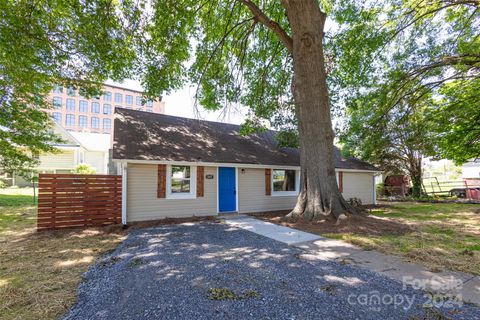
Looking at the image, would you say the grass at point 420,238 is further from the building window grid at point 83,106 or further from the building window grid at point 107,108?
the building window grid at point 107,108

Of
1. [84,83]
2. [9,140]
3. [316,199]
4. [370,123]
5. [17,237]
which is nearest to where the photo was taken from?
[17,237]

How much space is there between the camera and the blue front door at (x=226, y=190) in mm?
10000

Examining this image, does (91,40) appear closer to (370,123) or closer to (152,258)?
(152,258)

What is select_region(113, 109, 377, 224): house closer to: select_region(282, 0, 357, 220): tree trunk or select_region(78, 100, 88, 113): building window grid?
select_region(282, 0, 357, 220): tree trunk

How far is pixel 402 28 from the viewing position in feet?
35.8

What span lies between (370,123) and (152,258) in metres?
13.7

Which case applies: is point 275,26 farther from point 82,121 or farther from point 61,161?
point 82,121

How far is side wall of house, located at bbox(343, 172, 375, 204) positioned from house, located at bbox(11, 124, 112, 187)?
18549 millimetres

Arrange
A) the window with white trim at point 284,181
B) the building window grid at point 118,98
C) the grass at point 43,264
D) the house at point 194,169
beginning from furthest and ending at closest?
the building window grid at point 118,98
the window with white trim at point 284,181
the house at point 194,169
the grass at point 43,264

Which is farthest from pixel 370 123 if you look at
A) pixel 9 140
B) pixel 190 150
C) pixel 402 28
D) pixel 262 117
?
pixel 9 140

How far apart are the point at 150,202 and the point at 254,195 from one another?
15.6 feet

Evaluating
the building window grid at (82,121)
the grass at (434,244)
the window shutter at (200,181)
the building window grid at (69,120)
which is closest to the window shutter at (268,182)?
the window shutter at (200,181)

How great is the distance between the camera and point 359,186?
14.7 m

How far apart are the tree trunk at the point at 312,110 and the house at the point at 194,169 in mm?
3109
